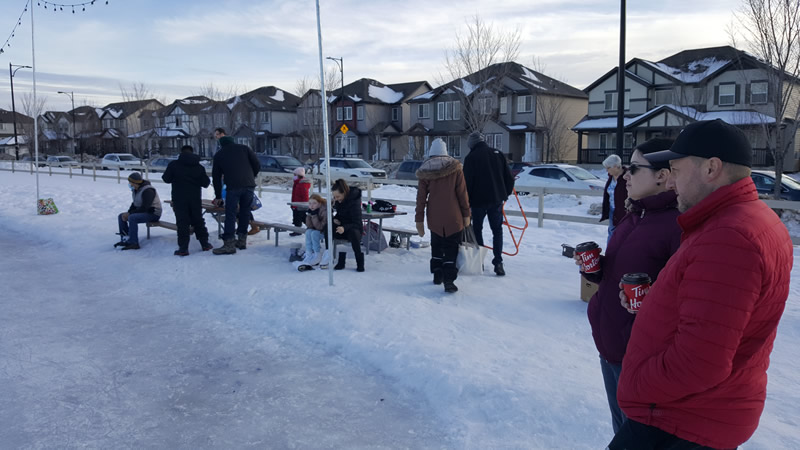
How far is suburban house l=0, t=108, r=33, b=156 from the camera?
88312 mm

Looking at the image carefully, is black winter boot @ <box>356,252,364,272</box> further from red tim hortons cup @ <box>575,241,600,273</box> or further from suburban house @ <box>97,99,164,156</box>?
suburban house @ <box>97,99,164,156</box>

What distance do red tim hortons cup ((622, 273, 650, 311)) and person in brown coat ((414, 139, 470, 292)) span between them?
4.67 m

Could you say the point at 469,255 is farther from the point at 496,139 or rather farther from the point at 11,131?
the point at 11,131

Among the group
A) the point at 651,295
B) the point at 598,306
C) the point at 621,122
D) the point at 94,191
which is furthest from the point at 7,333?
the point at 94,191

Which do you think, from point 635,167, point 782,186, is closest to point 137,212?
point 635,167

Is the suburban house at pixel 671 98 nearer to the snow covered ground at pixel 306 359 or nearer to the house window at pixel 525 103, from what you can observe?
the house window at pixel 525 103

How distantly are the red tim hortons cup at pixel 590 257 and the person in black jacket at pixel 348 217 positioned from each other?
5444 millimetres

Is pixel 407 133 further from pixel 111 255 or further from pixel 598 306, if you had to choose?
pixel 598 306

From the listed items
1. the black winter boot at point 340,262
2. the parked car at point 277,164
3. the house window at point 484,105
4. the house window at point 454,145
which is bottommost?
the black winter boot at point 340,262

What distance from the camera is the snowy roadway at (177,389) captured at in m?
3.96

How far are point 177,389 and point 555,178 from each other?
1728 centimetres

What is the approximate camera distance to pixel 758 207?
1901mm

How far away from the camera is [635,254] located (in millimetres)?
2758

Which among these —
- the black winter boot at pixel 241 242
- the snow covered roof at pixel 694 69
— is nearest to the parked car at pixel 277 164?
the black winter boot at pixel 241 242
